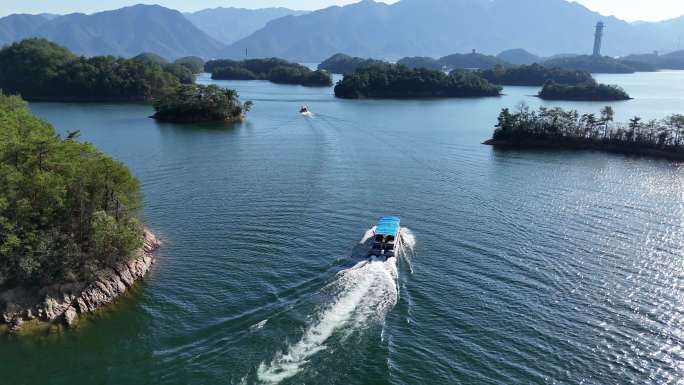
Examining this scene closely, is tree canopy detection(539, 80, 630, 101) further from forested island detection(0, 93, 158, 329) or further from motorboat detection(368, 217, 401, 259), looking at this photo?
forested island detection(0, 93, 158, 329)

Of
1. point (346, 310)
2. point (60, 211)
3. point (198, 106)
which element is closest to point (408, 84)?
point (198, 106)

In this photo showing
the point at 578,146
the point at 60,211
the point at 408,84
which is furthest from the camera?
the point at 408,84

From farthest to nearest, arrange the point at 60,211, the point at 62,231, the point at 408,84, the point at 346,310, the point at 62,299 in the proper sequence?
the point at 408,84 → the point at 60,211 → the point at 62,231 → the point at 62,299 → the point at 346,310

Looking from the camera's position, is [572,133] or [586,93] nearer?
[572,133]

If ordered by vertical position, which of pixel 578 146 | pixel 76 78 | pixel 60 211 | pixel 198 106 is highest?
pixel 76 78

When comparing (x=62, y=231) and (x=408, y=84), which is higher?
(x=408, y=84)

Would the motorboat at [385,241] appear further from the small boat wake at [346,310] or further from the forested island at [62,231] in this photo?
the forested island at [62,231]

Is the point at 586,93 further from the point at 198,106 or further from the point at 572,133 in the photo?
the point at 198,106
